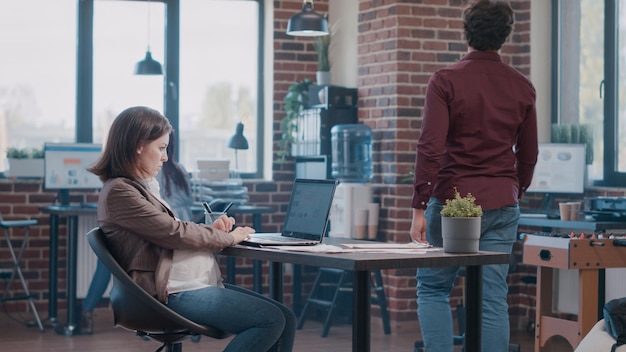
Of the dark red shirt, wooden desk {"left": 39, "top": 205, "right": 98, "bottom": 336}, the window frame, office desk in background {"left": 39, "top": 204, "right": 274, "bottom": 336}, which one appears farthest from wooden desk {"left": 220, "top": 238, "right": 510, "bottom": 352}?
the window frame

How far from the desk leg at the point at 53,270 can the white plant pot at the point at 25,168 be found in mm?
445

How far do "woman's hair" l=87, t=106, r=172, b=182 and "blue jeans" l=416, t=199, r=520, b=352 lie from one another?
1.11 metres

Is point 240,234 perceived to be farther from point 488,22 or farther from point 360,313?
point 488,22

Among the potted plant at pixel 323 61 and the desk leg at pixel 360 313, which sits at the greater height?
the potted plant at pixel 323 61

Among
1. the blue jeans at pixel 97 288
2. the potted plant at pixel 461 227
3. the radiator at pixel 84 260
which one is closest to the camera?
the potted plant at pixel 461 227

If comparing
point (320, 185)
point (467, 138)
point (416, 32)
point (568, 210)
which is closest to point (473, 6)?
point (467, 138)

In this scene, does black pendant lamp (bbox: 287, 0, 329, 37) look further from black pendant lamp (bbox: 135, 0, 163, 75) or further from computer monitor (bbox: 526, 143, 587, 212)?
computer monitor (bbox: 526, 143, 587, 212)

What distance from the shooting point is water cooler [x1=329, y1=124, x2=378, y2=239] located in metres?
6.61

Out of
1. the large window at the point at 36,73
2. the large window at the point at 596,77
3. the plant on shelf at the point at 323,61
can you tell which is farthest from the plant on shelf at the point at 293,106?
the large window at the point at 596,77

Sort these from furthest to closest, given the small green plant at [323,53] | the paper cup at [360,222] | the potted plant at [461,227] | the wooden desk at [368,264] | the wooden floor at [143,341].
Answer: the small green plant at [323,53]
the paper cup at [360,222]
the wooden floor at [143,341]
the potted plant at [461,227]
the wooden desk at [368,264]

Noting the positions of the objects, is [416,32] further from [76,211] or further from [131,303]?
[131,303]

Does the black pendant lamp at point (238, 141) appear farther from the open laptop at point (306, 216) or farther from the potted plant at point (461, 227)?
the potted plant at point (461, 227)

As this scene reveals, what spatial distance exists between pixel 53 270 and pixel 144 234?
137 inches

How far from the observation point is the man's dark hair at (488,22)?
3.72m
